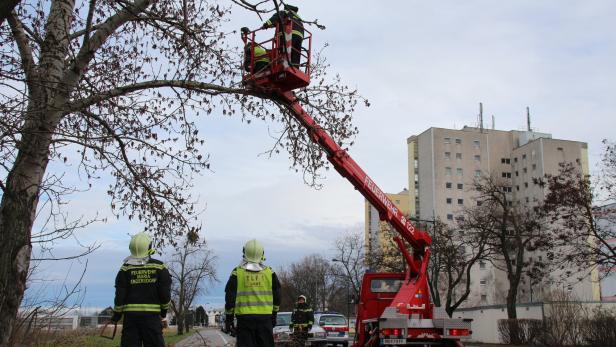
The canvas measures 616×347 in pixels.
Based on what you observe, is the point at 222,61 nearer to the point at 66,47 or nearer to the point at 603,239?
the point at 66,47

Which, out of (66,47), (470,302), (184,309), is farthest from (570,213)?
(470,302)

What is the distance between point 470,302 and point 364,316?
246 ft

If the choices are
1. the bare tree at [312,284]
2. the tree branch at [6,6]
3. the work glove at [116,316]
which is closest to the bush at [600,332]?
the work glove at [116,316]

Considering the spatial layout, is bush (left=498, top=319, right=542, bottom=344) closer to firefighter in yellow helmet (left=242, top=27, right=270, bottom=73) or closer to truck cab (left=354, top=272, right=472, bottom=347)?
truck cab (left=354, top=272, right=472, bottom=347)

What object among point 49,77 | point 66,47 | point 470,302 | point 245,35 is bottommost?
point 470,302

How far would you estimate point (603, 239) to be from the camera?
24062 millimetres

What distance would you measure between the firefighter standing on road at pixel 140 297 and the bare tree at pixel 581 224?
2060 centimetres

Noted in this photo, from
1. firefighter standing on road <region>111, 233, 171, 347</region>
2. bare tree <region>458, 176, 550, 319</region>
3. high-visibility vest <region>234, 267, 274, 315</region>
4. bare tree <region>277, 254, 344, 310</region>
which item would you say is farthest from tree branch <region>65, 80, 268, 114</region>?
bare tree <region>277, 254, 344, 310</region>

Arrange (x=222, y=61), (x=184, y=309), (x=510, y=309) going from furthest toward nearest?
1. (x=184, y=309)
2. (x=510, y=309)
3. (x=222, y=61)

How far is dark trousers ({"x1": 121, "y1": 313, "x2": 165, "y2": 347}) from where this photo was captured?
7141mm

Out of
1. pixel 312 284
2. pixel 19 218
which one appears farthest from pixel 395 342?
pixel 312 284

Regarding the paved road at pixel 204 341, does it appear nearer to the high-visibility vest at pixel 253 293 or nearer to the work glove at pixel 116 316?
the high-visibility vest at pixel 253 293

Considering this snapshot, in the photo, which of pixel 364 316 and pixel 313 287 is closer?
pixel 364 316

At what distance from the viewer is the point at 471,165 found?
95000mm
